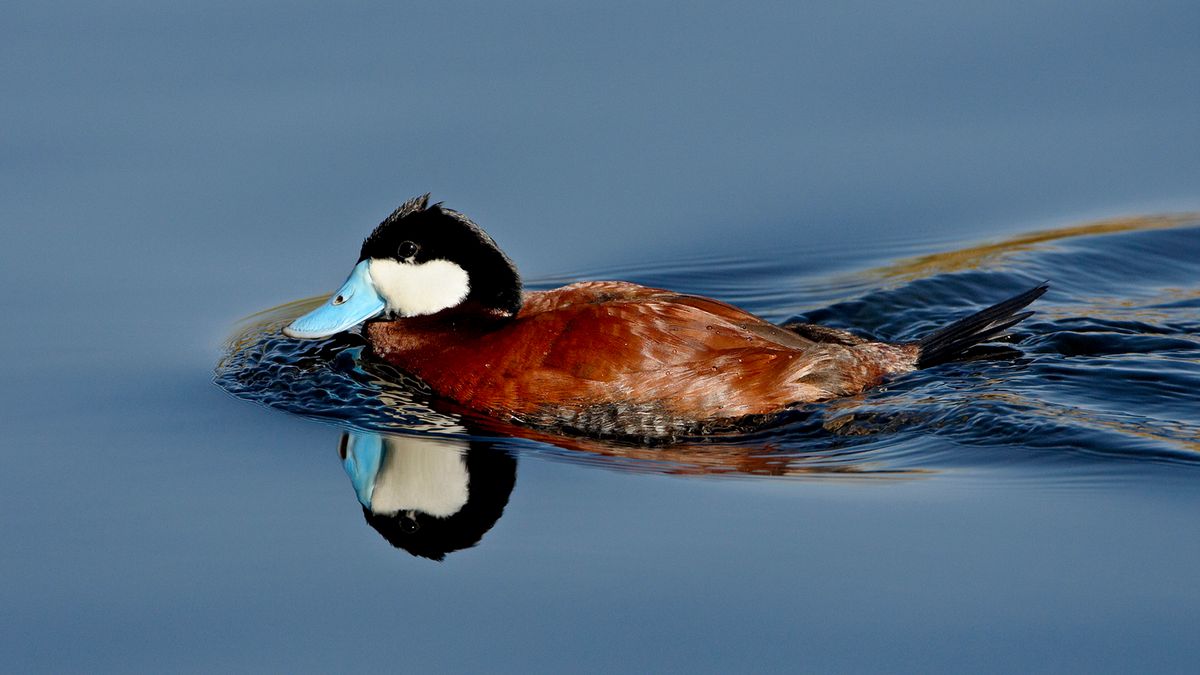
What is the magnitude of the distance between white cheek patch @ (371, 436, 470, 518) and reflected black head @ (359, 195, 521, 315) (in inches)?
39.0

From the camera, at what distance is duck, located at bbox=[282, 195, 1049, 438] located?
7.59 metres

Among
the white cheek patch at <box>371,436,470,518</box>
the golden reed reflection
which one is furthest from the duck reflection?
the golden reed reflection

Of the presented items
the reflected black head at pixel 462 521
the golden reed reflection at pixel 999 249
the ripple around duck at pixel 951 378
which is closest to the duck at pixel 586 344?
the ripple around duck at pixel 951 378

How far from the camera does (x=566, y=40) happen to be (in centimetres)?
1095

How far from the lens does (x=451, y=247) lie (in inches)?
327

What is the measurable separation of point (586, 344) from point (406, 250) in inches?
54.6

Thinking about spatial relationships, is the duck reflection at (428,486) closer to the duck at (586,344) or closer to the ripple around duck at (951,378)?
the ripple around duck at (951,378)

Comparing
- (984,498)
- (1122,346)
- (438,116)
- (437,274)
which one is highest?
(438,116)

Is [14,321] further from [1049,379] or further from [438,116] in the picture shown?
[1049,379]

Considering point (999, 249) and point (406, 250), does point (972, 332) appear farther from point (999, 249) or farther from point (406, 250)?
point (406, 250)

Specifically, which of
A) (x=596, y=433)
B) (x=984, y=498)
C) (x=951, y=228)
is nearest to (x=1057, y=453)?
(x=984, y=498)

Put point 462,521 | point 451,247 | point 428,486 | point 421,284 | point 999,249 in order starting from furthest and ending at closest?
1. point 999,249
2. point 421,284
3. point 451,247
4. point 428,486
5. point 462,521

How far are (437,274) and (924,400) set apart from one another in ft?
9.04

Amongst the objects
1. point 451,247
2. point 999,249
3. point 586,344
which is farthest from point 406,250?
point 999,249
